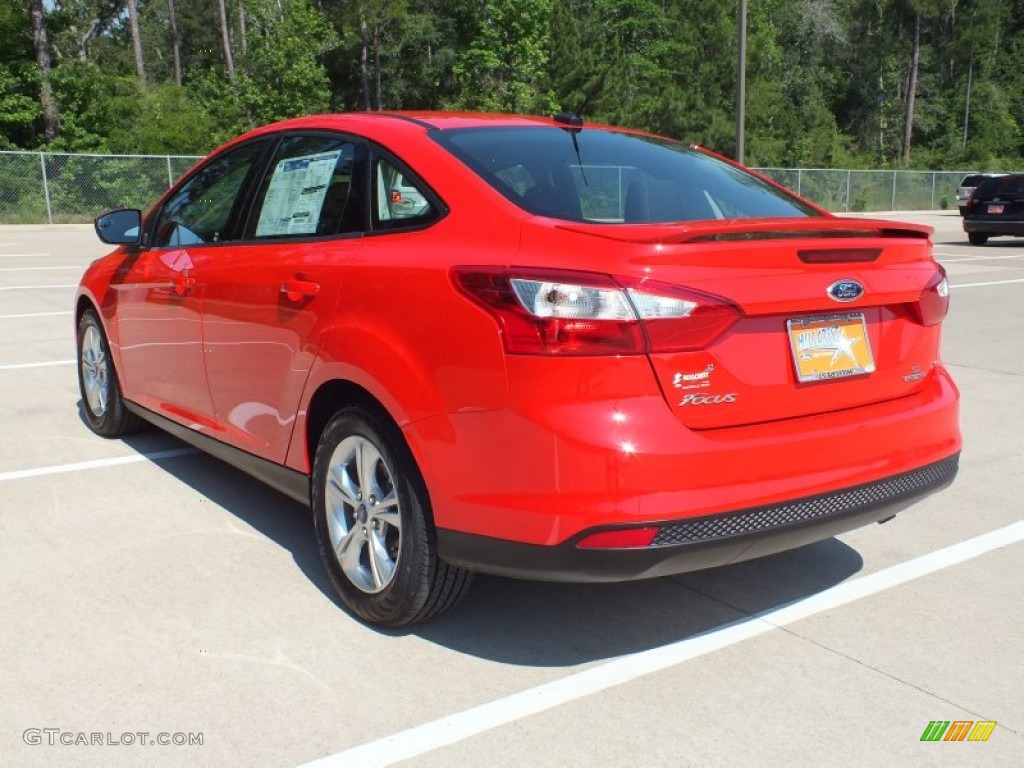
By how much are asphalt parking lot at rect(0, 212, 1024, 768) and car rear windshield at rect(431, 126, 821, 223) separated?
1377 millimetres

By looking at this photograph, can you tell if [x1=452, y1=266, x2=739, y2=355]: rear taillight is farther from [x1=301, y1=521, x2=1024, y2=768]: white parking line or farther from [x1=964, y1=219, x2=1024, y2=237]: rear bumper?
[x1=964, y1=219, x2=1024, y2=237]: rear bumper

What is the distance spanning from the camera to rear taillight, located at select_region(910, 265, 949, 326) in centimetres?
343

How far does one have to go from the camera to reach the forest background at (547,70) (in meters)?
35.0

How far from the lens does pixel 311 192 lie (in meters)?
3.91

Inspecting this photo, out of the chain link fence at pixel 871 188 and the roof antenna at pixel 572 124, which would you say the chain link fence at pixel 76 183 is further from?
the roof antenna at pixel 572 124

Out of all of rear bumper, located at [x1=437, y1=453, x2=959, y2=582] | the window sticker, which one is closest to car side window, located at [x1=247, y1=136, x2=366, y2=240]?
the window sticker

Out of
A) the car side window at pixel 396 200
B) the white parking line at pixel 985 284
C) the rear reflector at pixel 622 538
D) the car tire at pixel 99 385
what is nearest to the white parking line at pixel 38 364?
the car tire at pixel 99 385

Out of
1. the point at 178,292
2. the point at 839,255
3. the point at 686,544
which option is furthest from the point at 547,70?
the point at 686,544

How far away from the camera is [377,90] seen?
56.3 m

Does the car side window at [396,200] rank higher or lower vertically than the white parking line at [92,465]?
higher

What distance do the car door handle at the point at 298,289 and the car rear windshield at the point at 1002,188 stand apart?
73.9 feet

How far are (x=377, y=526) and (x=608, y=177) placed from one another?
4.83 feet

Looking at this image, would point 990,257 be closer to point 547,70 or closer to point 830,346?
point 830,346

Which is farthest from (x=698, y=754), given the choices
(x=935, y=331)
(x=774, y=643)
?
(x=935, y=331)
